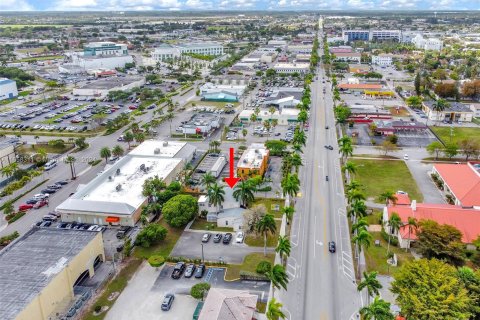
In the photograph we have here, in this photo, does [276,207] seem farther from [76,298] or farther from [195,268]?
[76,298]

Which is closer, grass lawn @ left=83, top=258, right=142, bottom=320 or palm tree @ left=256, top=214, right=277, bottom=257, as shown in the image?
grass lawn @ left=83, top=258, right=142, bottom=320

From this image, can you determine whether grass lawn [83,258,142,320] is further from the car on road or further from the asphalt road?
the asphalt road

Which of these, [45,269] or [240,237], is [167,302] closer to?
[45,269]

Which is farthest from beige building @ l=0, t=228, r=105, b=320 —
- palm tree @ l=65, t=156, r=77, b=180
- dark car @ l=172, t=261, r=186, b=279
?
palm tree @ l=65, t=156, r=77, b=180

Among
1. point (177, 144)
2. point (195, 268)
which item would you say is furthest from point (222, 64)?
point (195, 268)

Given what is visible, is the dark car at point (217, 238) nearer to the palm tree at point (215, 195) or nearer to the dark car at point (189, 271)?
the palm tree at point (215, 195)

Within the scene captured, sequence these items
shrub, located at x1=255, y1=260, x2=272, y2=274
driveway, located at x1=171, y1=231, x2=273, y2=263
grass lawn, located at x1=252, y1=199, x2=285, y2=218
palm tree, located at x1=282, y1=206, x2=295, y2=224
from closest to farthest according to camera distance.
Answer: shrub, located at x1=255, y1=260, x2=272, y2=274 < driveway, located at x1=171, y1=231, x2=273, y2=263 < palm tree, located at x1=282, y1=206, x2=295, y2=224 < grass lawn, located at x1=252, y1=199, x2=285, y2=218
